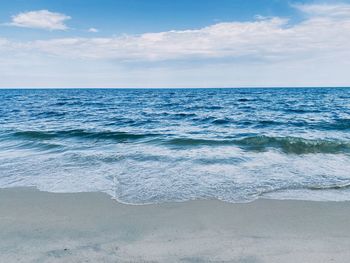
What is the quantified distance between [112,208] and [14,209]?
1666 mm

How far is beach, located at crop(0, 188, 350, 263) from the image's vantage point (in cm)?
390

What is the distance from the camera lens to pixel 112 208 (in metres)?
5.54

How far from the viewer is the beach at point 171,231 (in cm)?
390

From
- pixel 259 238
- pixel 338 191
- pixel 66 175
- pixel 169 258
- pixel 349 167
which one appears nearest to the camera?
pixel 169 258

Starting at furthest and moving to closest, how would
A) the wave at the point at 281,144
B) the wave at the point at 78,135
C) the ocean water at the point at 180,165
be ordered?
the wave at the point at 78,135, the wave at the point at 281,144, the ocean water at the point at 180,165

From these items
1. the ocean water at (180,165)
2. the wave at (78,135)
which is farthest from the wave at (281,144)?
the wave at (78,135)

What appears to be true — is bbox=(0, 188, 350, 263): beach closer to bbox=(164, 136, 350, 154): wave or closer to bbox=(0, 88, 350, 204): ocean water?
bbox=(0, 88, 350, 204): ocean water

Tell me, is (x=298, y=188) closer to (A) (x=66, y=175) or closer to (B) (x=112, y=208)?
(B) (x=112, y=208)

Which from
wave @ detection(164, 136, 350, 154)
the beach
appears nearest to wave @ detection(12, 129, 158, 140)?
wave @ detection(164, 136, 350, 154)

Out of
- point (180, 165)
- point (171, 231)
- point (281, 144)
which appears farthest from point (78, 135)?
point (171, 231)

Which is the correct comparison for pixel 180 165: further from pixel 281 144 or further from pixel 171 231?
pixel 281 144

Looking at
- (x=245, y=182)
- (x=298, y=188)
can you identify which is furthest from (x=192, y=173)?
(x=298, y=188)

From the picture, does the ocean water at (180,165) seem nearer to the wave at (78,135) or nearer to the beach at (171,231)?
the wave at (78,135)

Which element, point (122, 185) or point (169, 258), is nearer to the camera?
point (169, 258)
